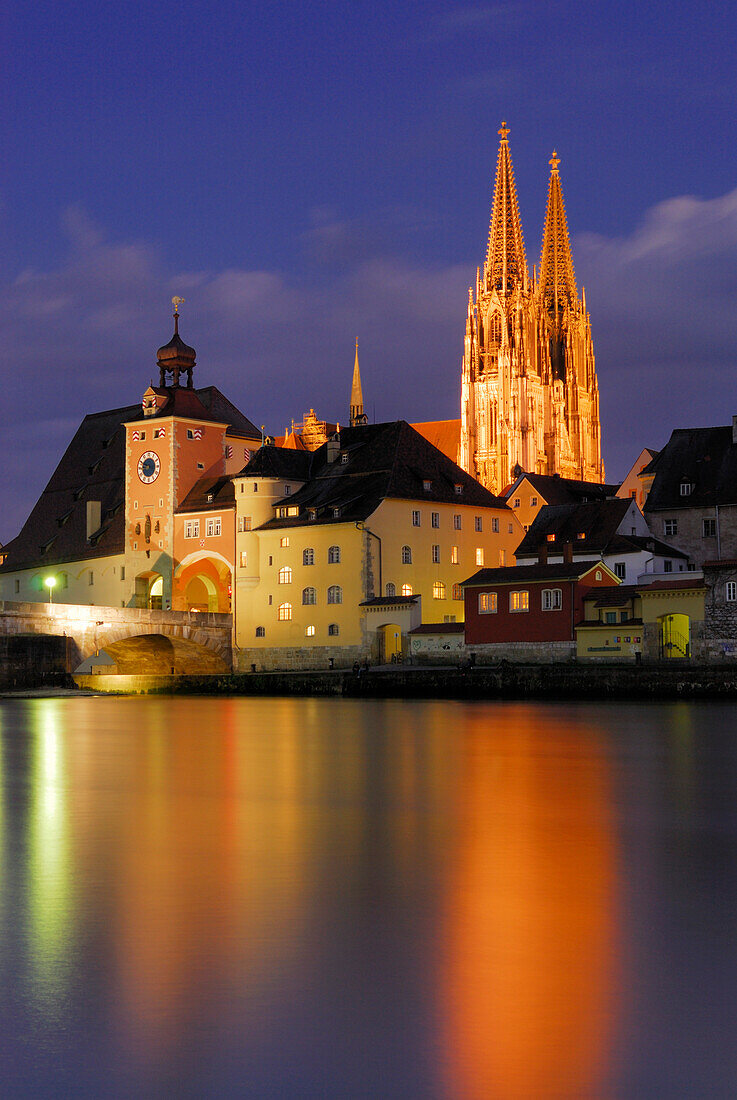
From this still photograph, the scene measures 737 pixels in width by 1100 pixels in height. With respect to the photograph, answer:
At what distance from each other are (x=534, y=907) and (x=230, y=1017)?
383 centimetres

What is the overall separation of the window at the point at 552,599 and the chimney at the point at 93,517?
38.8m

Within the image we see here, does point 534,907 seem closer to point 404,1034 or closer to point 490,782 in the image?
point 404,1034

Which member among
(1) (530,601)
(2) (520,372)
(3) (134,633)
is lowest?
(3) (134,633)

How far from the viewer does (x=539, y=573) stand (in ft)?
208

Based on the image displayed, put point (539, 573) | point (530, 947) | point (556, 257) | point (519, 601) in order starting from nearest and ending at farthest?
point (530, 947)
point (539, 573)
point (519, 601)
point (556, 257)

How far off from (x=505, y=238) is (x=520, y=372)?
49.6 feet

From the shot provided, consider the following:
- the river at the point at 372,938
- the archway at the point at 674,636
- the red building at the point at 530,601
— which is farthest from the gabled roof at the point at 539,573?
the river at the point at 372,938

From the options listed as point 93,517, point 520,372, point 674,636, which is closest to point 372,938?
point 674,636

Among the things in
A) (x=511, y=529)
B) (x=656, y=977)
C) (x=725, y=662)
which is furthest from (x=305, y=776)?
(x=511, y=529)

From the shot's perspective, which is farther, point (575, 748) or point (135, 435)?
point (135, 435)

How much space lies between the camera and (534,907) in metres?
11.5

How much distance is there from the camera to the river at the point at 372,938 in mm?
7566

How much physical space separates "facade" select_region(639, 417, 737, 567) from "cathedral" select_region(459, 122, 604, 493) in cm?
5817

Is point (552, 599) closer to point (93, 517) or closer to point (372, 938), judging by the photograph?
point (93, 517)
